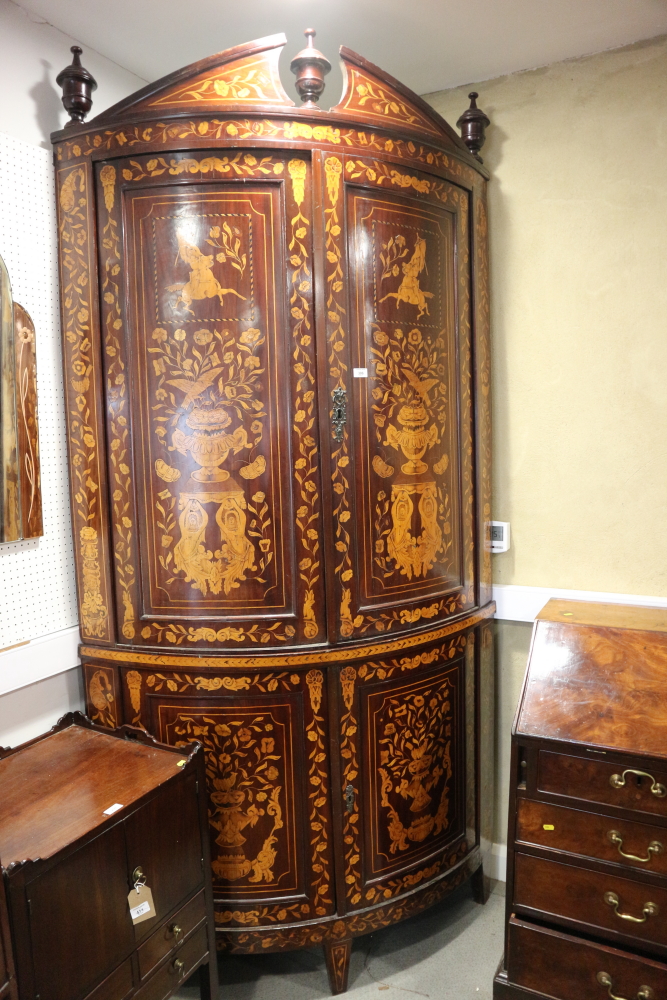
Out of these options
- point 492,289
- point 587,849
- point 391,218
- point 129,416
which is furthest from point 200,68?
point 587,849

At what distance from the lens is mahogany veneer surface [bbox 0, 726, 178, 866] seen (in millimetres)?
1488

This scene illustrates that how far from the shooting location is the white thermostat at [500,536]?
2479 millimetres

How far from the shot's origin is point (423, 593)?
2152 millimetres

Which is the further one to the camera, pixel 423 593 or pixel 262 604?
pixel 423 593

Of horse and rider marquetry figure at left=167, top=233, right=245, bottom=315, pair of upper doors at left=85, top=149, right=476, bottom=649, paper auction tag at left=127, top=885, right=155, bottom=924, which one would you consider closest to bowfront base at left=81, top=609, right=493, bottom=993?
pair of upper doors at left=85, top=149, right=476, bottom=649

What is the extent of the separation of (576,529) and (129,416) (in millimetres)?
1504

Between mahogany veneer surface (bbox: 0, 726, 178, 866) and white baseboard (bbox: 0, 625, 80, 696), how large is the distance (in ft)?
0.57

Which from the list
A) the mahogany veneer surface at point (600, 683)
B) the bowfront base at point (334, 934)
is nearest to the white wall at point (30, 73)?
the mahogany veneer surface at point (600, 683)

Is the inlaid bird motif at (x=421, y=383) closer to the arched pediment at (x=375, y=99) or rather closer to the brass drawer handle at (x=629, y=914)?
the arched pediment at (x=375, y=99)

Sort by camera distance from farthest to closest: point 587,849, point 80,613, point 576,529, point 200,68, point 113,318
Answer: point 576,529, point 80,613, point 113,318, point 200,68, point 587,849

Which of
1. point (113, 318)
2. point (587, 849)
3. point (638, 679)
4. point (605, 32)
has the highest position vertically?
point (605, 32)

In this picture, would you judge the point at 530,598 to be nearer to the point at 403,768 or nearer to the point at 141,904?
the point at 403,768

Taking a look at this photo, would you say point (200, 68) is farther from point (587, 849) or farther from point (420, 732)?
point (587, 849)

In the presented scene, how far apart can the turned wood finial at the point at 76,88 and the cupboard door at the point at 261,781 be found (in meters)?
1.63
